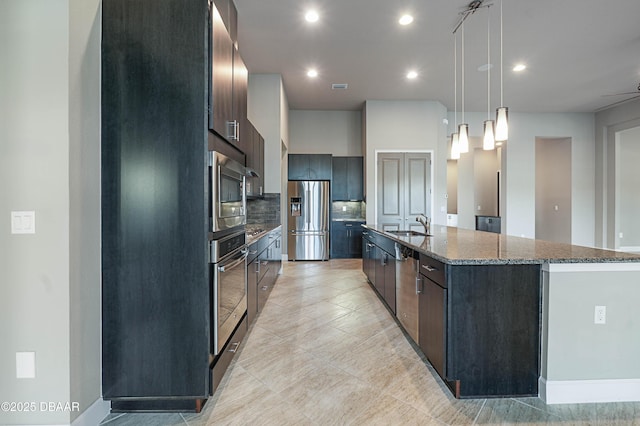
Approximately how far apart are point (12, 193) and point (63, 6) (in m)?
0.95

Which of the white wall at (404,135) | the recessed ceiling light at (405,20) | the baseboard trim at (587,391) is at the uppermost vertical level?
the recessed ceiling light at (405,20)

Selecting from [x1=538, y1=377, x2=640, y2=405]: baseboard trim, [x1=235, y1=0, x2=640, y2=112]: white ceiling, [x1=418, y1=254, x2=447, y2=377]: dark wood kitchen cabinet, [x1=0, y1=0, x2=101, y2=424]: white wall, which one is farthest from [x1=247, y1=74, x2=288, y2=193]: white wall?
[x1=538, y1=377, x2=640, y2=405]: baseboard trim

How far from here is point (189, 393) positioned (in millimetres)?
1843

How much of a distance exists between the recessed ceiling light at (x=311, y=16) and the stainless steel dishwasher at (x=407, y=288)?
283cm

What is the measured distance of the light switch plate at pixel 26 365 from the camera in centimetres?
161

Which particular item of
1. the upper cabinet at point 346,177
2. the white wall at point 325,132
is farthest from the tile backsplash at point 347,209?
the white wall at point 325,132

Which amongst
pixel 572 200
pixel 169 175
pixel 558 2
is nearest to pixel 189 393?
pixel 169 175

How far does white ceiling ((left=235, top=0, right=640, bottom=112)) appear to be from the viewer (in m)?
3.75

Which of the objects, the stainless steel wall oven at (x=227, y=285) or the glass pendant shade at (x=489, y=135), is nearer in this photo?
the stainless steel wall oven at (x=227, y=285)

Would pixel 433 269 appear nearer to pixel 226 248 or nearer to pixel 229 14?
pixel 226 248

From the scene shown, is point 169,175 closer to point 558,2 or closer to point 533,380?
point 533,380

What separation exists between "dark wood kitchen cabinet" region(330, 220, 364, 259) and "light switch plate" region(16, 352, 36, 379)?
19.7ft

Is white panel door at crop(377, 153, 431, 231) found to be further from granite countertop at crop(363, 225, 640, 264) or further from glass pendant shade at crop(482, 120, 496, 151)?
granite countertop at crop(363, 225, 640, 264)

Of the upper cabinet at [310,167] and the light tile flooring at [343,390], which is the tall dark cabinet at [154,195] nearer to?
the light tile flooring at [343,390]
